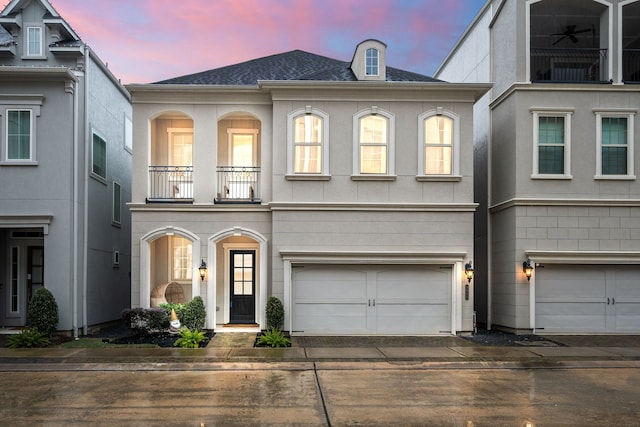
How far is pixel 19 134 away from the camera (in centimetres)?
1452

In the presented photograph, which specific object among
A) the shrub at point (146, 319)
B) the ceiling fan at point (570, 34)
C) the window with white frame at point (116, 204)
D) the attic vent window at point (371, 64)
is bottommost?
the shrub at point (146, 319)

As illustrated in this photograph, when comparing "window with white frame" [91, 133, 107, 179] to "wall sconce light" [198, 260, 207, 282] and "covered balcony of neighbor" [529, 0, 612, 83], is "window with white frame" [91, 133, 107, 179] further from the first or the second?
"covered balcony of neighbor" [529, 0, 612, 83]

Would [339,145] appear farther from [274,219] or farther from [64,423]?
[64,423]

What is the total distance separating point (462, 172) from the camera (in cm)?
1519

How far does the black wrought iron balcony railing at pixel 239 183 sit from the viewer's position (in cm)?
1590

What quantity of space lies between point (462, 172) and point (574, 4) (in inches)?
252

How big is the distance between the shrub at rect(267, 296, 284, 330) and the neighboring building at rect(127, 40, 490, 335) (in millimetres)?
404

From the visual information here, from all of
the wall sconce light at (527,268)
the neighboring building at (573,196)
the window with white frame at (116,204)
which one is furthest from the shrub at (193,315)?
the wall sconce light at (527,268)

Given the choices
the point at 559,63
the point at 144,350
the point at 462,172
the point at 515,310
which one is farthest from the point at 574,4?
the point at 144,350

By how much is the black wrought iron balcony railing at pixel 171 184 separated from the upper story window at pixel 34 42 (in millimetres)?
4514

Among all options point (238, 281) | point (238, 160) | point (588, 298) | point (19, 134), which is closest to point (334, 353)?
point (238, 281)

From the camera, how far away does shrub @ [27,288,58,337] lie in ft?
44.7

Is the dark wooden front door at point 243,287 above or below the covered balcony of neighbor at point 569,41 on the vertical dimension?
below

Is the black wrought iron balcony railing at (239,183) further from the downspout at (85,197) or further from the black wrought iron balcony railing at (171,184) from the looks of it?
the downspout at (85,197)
